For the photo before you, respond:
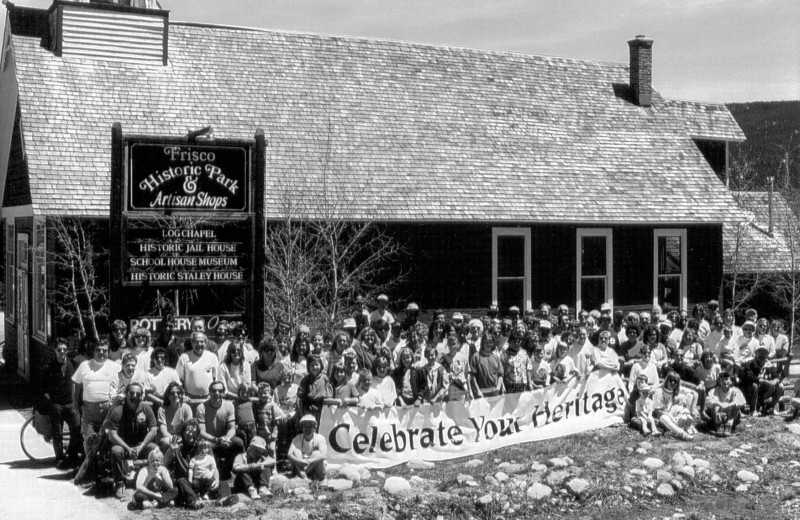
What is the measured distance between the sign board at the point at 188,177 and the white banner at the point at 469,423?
3290 mm

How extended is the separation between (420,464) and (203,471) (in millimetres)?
3569

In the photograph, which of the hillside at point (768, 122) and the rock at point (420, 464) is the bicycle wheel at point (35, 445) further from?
the hillside at point (768, 122)

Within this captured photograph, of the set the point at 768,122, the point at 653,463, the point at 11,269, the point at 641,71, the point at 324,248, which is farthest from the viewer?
the point at 768,122

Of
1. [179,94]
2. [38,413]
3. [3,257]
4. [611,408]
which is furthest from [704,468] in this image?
[3,257]

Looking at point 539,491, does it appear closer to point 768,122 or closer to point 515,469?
point 515,469

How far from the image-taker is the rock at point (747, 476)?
13898 millimetres

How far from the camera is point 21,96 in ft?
66.9

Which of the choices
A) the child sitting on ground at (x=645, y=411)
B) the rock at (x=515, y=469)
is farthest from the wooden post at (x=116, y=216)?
the child sitting on ground at (x=645, y=411)

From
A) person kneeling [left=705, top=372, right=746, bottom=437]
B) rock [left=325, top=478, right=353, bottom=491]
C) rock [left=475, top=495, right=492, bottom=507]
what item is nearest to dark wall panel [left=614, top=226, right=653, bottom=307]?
person kneeling [left=705, top=372, right=746, bottom=437]

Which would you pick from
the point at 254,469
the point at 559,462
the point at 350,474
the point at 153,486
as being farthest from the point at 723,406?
the point at 153,486

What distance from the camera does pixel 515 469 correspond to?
13.6 m

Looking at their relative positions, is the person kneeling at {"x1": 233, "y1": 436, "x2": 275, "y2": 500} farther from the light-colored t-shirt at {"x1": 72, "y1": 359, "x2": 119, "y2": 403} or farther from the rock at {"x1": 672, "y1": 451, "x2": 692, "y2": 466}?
the rock at {"x1": 672, "y1": 451, "x2": 692, "y2": 466}

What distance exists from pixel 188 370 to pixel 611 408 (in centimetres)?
713

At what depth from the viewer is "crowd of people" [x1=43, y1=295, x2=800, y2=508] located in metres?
12.1
